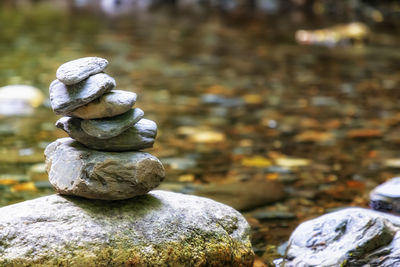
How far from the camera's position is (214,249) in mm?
2549

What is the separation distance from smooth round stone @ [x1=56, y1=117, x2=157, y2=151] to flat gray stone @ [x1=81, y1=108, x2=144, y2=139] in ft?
0.14

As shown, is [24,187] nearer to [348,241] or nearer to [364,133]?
[348,241]

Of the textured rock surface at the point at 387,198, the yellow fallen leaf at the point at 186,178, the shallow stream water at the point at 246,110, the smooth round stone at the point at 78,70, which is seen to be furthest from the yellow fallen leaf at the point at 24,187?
the textured rock surface at the point at 387,198

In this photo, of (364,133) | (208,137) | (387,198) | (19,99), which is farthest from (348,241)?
(19,99)

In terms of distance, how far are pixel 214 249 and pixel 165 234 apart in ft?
0.79

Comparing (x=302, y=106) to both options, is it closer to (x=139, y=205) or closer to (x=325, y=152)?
(x=325, y=152)

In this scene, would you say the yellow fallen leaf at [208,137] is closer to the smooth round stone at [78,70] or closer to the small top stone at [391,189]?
the small top stone at [391,189]

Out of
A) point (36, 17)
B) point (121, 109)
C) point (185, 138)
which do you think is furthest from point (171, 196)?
point (36, 17)

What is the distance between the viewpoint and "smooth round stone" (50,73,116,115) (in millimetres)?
2395

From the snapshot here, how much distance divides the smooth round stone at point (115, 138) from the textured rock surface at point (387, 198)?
5.59 ft

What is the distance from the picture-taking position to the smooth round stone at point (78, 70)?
238 cm

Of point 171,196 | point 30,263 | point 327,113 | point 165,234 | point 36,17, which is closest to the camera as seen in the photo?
point 30,263

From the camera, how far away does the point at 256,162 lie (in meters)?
4.62

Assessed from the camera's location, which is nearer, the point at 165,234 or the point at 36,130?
the point at 165,234
